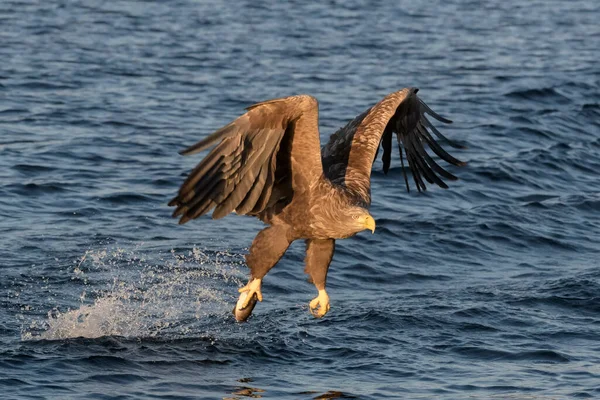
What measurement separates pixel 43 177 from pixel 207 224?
6.81 feet

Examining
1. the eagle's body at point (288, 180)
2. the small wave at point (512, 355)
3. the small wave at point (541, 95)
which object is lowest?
the small wave at point (512, 355)

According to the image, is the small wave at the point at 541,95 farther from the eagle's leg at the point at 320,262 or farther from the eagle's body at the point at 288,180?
the eagle's leg at the point at 320,262

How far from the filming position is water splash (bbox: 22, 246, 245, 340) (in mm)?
8484

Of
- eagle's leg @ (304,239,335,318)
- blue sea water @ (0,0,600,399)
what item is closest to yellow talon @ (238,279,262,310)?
eagle's leg @ (304,239,335,318)

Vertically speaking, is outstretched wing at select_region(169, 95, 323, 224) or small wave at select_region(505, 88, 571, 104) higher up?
outstretched wing at select_region(169, 95, 323, 224)

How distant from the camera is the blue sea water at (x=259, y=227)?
805 centimetres

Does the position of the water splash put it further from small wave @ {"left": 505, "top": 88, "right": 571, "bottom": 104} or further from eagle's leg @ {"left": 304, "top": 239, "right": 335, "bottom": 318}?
small wave @ {"left": 505, "top": 88, "right": 571, "bottom": 104}

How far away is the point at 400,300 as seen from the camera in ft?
31.8

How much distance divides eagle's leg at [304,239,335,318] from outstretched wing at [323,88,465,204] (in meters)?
0.44

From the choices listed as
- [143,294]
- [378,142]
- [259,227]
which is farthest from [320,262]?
[259,227]

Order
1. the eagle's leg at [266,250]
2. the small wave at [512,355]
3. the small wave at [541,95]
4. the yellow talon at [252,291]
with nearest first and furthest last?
the eagle's leg at [266,250] < the yellow talon at [252,291] < the small wave at [512,355] < the small wave at [541,95]

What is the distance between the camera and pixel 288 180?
7.40 m

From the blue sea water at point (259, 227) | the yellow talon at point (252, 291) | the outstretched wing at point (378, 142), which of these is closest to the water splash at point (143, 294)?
the blue sea water at point (259, 227)

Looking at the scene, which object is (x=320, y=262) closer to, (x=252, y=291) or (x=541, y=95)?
(x=252, y=291)
